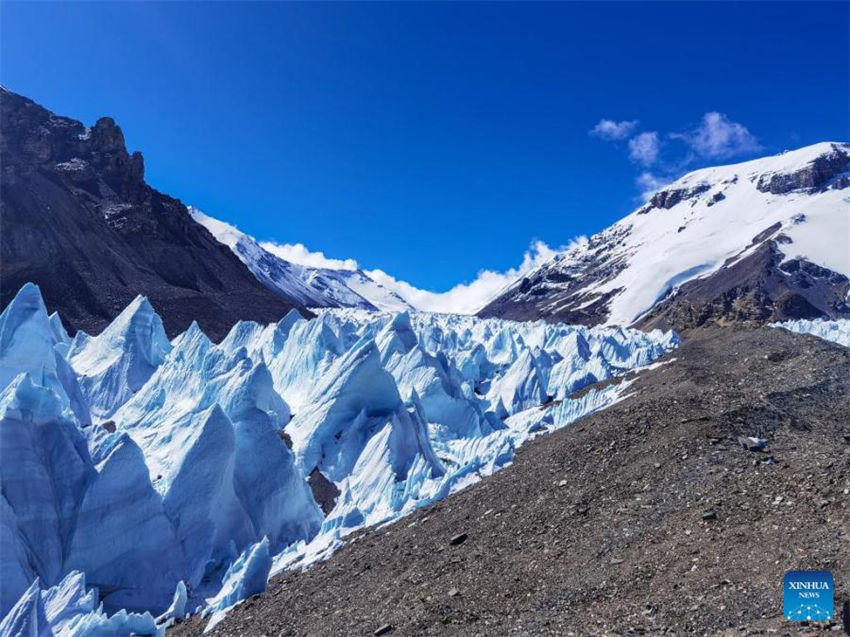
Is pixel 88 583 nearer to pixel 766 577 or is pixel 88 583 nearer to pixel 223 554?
pixel 223 554

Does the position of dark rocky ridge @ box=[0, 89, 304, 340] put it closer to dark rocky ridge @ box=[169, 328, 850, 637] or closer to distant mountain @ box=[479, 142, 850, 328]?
dark rocky ridge @ box=[169, 328, 850, 637]

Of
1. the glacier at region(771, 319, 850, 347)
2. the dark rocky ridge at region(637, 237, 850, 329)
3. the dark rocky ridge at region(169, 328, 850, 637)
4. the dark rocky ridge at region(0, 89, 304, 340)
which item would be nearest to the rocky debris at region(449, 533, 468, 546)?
the dark rocky ridge at region(169, 328, 850, 637)

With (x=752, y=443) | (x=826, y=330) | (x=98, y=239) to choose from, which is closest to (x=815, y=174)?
(x=826, y=330)

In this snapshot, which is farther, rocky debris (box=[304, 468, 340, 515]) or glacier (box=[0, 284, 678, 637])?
rocky debris (box=[304, 468, 340, 515])

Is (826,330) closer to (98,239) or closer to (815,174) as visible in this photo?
(98,239)

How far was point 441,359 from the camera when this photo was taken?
99.4 ft

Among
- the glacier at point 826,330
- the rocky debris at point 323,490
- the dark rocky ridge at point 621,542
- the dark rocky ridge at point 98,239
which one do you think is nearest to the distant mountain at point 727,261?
the glacier at point 826,330

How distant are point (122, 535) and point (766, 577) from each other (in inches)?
428

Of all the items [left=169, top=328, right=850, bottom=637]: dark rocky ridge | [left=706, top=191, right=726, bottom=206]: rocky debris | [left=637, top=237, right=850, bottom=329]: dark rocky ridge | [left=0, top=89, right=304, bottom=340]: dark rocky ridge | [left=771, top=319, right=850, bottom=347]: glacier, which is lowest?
[left=169, top=328, right=850, bottom=637]: dark rocky ridge

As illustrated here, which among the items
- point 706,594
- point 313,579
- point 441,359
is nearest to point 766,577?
point 706,594

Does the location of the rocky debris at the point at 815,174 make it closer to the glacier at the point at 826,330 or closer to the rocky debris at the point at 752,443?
the glacier at the point at 826,330

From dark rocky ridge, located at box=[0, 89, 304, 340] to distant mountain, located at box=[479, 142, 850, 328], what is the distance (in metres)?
55.6

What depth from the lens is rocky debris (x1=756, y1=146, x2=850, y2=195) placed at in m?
161

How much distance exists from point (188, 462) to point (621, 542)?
8998mm
